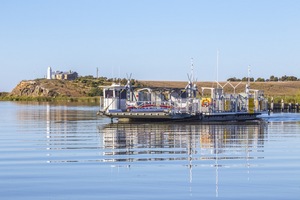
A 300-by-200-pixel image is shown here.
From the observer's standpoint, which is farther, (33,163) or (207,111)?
(207,111)

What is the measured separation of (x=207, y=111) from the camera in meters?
65.2

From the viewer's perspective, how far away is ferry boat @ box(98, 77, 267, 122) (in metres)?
61.5

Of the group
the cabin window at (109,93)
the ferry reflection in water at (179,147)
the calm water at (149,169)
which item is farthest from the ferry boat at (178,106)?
the calm water at (149,169)

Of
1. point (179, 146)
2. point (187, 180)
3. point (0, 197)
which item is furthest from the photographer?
point (179, 146)

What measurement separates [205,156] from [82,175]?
24.9 ft

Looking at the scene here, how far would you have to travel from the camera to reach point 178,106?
6694 centimetres

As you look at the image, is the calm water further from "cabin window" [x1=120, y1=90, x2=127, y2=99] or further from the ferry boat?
"cabin window" [x1=120, y1=90, x2=127, y2=99]

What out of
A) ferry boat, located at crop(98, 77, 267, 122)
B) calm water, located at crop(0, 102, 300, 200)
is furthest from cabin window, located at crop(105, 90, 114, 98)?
calm water, located at crop(0, 102, 300, 200)

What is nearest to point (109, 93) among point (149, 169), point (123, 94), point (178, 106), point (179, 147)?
point (123, 94)

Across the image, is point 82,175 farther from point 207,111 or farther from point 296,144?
point 207,111

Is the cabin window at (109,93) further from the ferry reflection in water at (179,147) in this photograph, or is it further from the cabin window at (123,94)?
the ferry reflection in water at (179,147)

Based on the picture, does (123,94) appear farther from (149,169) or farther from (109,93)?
(149,169)

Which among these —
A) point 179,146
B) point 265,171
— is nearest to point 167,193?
point 265,171

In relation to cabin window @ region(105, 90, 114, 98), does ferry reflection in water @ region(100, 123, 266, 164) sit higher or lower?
lower
